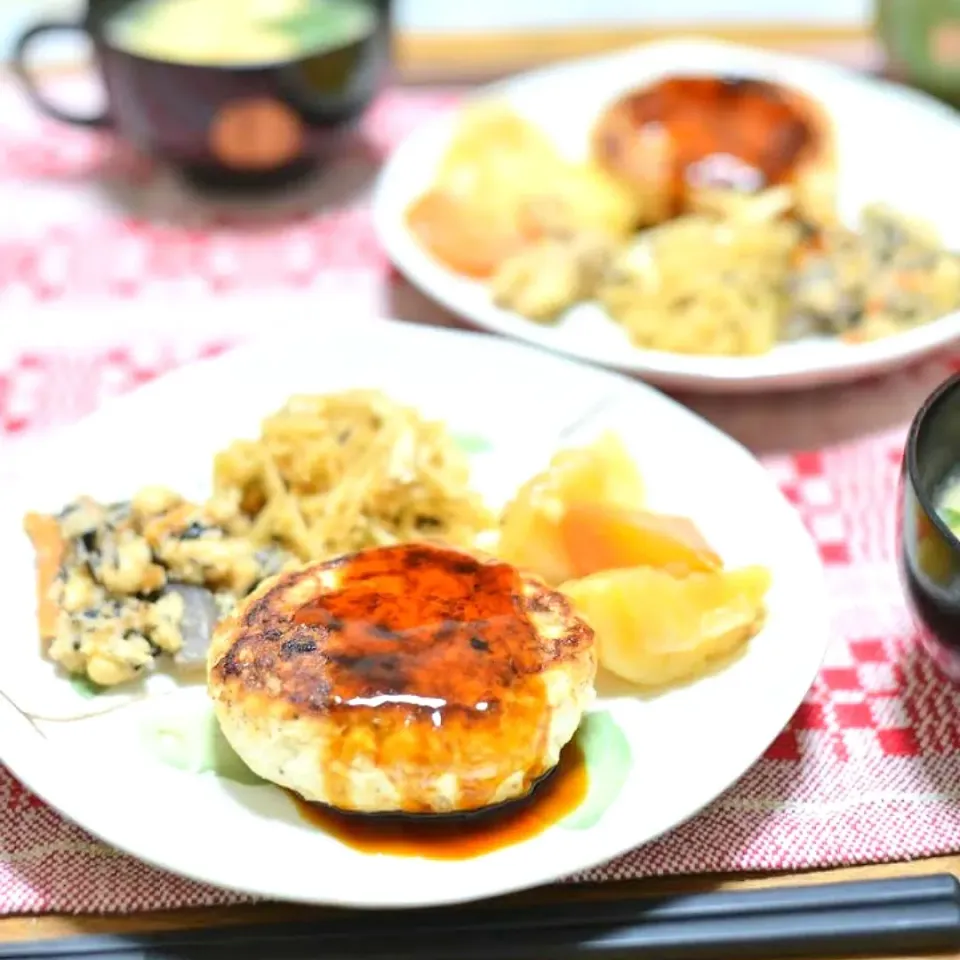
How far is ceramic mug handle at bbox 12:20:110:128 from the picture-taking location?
244 cm

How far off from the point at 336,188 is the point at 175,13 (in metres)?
0.46

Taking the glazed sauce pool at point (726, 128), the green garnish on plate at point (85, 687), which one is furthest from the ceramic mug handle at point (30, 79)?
the green garnish on plate at point (85, 687)

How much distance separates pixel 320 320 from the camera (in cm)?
223

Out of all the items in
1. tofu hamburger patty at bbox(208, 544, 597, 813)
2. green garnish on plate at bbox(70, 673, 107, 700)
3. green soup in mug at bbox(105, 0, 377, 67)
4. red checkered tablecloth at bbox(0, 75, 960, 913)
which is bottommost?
red checkered tablecloth at bbox(0, 75, 960, 913)

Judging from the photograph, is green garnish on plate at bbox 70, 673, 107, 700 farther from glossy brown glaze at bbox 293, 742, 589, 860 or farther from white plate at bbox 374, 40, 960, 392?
white plate at bbox 374, 40, 960, 392

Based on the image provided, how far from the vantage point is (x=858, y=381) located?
2.04 meters

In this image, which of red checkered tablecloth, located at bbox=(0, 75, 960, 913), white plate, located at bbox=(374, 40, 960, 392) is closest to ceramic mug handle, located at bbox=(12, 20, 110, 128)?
red checkered tablecloth, located at bbox=(0, 75, 960, 913)

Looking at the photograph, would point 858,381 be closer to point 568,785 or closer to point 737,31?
point 568,785

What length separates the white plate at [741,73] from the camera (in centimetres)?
188

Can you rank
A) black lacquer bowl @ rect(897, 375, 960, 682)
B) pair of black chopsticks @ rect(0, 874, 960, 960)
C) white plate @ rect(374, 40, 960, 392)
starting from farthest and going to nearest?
white plate @ rect(374, 40, 960, 392) → black lacquer bowl @ rect(897, 375, 960, 682) → pair of black chopsticks @ rect(0, 874, 960, 960)

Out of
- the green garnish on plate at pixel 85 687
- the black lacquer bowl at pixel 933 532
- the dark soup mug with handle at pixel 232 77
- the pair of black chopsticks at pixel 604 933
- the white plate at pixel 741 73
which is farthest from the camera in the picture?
the dark soup mug with handle at pixel 232 77

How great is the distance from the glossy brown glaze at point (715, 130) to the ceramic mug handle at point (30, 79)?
967 millimetres

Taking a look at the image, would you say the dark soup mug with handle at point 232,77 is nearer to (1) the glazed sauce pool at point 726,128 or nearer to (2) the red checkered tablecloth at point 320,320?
(2) the red checkered tablecloth at point 320,320

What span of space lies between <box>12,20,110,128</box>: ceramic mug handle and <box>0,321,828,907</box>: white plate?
869 millimetres
